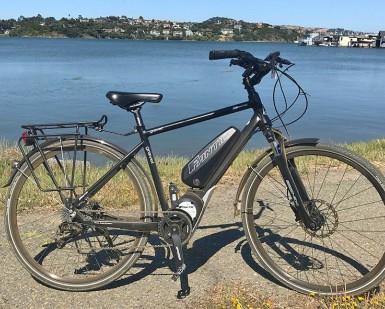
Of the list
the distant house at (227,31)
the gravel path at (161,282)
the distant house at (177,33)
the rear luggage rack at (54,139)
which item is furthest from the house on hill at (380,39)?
the rear luggage rack at (54,139)

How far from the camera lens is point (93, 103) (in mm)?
20453

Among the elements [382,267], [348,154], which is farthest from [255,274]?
[348,154]

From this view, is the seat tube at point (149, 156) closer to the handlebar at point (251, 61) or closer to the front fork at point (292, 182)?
the handlebar at point (251, 61)

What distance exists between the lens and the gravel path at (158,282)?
3.17 metres

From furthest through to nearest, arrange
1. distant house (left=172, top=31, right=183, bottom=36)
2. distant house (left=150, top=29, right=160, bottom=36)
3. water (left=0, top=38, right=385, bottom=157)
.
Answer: distant house (left=172, top=31, right=183, bottom=36)
distant house (left=150, top=29, right=160, bottom=36)
water (left=0, top=38, right=385, bottom=157)

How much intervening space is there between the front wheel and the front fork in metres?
0.03

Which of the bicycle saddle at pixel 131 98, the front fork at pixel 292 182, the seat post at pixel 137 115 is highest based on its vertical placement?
the bicycle saddle at pixel 131 98

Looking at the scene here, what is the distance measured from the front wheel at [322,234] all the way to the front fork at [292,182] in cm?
3

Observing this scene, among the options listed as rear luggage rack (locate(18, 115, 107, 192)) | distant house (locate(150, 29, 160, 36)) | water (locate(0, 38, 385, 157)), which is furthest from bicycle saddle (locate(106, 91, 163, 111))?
distant house (locate(150, 29, 160, 36))

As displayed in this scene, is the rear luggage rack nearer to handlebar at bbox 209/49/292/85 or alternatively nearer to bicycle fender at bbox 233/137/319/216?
handlebar at bbox 209/49/292/85

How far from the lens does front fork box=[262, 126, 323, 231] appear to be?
10.5 ft

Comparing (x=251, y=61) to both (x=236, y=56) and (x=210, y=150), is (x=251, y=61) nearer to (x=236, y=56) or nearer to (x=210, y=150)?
(x=236, y=56)

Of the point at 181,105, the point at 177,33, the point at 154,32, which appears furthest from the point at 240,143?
the point at 177,33

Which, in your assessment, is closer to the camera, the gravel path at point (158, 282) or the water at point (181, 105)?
the gravel path at point (158, 282)
